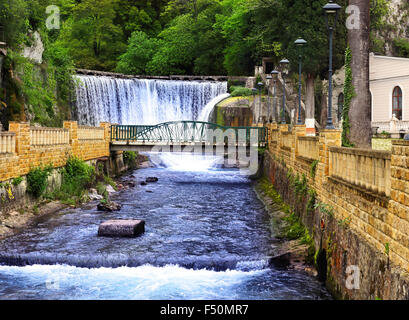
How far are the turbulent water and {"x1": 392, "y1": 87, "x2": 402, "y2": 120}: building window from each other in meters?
23.0

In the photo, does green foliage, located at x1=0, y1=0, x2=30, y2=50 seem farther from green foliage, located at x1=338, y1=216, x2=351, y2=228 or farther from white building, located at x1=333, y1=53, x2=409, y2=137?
white building, located at x1=333, y1=53, x2=409, y2=137

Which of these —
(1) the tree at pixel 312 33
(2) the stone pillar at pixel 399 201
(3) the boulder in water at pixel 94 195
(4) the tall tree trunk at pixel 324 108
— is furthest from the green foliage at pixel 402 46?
(2) the stone pillar at pixel 399 201

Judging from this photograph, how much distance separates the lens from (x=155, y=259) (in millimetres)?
13297

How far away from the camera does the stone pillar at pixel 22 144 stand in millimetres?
17844

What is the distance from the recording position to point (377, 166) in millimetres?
8484

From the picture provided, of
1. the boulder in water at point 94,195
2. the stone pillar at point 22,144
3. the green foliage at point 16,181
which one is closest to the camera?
the green foliage at point 16,181

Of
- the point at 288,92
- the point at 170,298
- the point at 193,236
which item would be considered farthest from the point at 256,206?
the point at 288,92

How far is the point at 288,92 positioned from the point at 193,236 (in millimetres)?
33035

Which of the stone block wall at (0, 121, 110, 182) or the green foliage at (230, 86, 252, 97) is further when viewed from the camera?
the green foliage at (230, 86, 252, 97)

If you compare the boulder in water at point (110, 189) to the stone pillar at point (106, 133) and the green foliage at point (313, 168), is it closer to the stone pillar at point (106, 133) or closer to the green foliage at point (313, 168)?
the stone pillar at point (106, 133)

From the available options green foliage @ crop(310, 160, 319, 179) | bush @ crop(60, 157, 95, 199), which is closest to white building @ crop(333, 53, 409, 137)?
bush @ crop(60, 157, 95, 199)

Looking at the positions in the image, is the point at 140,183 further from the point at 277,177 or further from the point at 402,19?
the point at 402,19

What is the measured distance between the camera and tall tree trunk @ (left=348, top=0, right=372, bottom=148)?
20.5 m

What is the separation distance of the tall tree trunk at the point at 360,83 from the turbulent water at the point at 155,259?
5.10 meters
